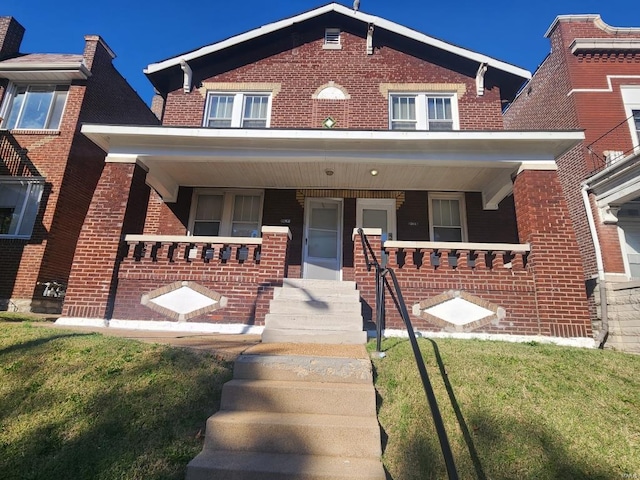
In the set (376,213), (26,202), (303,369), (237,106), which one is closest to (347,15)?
(237,106)

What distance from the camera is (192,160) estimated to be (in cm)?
712

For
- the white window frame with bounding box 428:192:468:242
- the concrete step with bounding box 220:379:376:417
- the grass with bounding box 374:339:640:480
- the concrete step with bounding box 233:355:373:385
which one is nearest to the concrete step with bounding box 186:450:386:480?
the grass with bounding box 374:339:640:480

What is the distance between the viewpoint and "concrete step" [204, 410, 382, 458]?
2.70 metres

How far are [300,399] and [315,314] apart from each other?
2189 mm

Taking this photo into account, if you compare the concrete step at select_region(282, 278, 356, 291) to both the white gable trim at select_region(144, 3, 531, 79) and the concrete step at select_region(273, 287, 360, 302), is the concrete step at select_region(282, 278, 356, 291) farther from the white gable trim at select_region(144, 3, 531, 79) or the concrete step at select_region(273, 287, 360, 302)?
the white gable trim at select_region(144, 3, 531, 79)

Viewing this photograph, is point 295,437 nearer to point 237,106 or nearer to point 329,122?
point 329,122

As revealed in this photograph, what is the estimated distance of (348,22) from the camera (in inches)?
396

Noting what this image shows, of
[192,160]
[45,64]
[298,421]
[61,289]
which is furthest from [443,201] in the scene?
[45,64]

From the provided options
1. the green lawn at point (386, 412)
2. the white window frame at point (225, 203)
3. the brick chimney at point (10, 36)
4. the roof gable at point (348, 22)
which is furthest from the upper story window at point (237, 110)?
the brick chimney at point (10, 36)

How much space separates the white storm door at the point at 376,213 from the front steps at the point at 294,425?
5338 millimetres

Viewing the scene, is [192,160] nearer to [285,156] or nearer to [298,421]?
[285,156]

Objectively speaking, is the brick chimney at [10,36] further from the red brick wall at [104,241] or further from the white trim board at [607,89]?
the white trim board at [607,89]

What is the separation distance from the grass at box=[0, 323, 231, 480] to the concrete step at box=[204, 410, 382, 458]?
0.62 feet

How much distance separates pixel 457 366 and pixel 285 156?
479cm
